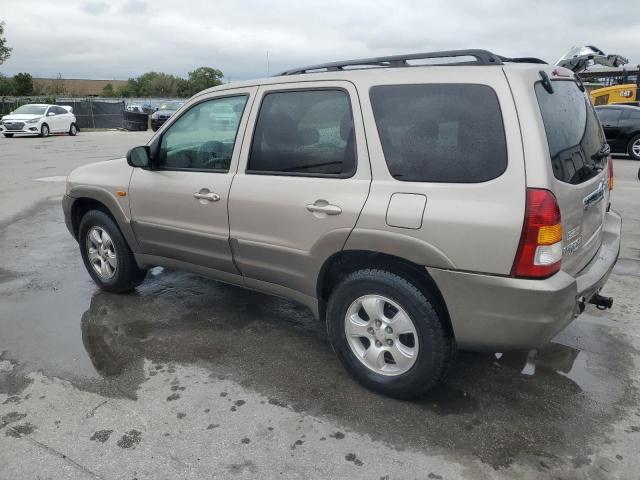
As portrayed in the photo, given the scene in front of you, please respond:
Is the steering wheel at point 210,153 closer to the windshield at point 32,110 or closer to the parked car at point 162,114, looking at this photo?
the windshield at point 32,110

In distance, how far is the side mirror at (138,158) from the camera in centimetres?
407

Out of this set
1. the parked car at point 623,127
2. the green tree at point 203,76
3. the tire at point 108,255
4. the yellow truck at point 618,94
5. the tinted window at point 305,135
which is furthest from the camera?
the green tree at point 203,76

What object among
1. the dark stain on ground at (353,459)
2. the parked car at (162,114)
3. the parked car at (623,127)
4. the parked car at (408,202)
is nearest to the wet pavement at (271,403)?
the dark stain on ground at (353,459)

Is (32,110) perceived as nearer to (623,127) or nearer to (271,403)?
(623,127)

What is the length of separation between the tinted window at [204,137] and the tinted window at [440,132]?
118cm

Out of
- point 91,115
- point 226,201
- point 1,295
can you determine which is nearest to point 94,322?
point 1,295

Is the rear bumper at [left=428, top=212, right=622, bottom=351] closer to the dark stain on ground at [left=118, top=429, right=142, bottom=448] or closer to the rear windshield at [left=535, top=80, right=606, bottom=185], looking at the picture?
the rear windshield at [left=535, top=80, right=606, bottom=185]

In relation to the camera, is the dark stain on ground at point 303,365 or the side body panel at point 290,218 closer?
the dark stain on ground at point 303,365

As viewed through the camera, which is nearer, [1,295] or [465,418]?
[465,418]

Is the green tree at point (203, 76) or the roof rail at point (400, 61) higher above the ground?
the green tree at point (203, 76)

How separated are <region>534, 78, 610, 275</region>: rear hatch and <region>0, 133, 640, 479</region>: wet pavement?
0.84 m

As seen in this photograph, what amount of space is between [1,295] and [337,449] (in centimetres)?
366

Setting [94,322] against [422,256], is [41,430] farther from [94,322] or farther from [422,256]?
[422,256]

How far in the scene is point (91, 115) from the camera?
114 ft
